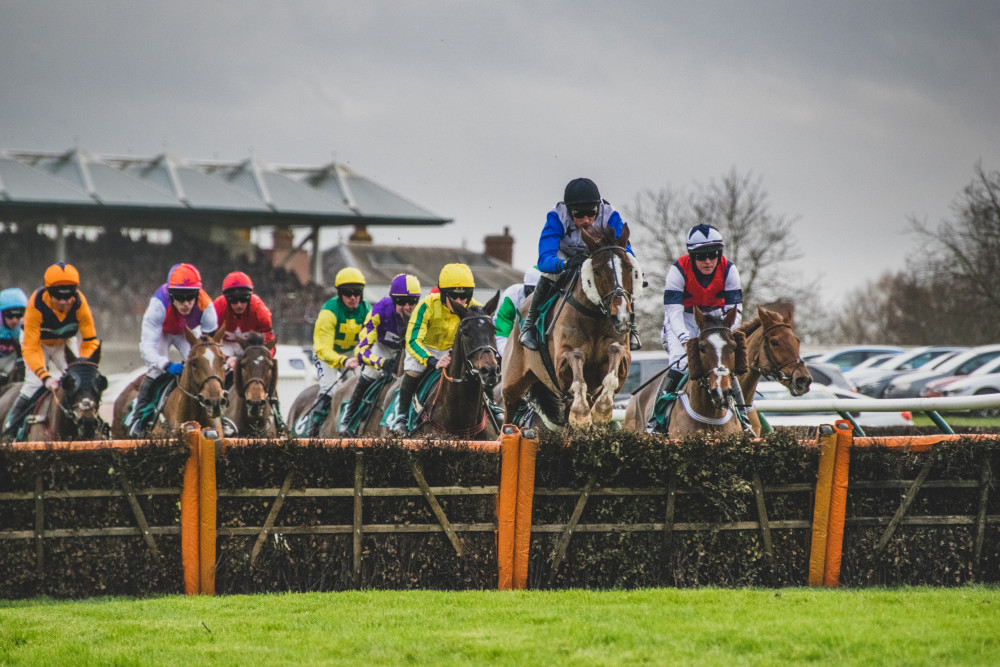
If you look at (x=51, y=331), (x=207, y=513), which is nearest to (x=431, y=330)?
(x=51, y=331)

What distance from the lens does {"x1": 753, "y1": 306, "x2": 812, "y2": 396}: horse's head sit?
9297 mm

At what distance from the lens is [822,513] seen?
704 cm

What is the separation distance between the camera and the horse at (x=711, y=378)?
26.8ft

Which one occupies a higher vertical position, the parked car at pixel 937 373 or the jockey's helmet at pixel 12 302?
the jockey's helmet at pixel 12 302

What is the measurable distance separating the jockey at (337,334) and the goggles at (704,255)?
4.56m

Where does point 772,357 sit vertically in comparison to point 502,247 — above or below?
below

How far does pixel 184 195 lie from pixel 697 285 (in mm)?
29346

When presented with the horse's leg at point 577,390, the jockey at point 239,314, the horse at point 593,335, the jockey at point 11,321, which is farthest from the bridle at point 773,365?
the jockey at point 11,321

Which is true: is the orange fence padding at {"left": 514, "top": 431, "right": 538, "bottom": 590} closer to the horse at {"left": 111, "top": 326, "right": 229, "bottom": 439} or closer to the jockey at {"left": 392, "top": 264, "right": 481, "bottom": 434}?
the jockey at {"left": 392, "top": 264, "right": 481, "bottom": 434}

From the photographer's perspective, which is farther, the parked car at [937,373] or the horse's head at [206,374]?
the parked car at [937,373]

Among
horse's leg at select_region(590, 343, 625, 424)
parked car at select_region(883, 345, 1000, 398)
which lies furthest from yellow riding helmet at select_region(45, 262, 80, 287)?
parked car at select_region(883, 345, 1000, 398)

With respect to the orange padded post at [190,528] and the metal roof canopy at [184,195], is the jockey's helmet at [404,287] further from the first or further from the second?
the metal roof canopy at [184,195]

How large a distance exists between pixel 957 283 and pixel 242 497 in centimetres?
3365

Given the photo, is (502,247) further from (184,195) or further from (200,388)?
(200,388)
